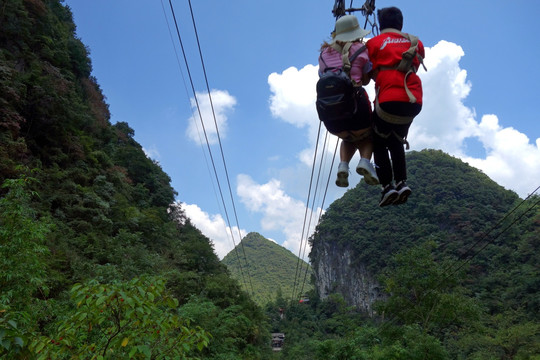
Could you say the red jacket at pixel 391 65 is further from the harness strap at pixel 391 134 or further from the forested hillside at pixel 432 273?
the forested hillside at pixel 432 273

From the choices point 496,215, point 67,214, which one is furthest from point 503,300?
point 67,214

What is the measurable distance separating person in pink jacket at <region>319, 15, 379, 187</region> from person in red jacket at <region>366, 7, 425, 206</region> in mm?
66

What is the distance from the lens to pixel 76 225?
1198cm

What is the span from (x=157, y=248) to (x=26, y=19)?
11654mm

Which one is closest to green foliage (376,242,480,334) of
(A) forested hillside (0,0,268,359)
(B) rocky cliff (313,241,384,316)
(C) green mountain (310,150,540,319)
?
(A) forested hillside (0,0,268,359)

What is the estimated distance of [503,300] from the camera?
30266mm

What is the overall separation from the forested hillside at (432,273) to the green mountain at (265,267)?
16.3m

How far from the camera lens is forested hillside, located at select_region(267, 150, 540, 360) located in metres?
16.5

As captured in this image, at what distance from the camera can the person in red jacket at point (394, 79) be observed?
6.21 ft

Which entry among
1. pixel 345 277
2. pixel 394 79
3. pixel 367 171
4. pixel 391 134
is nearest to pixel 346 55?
pixel 394 79

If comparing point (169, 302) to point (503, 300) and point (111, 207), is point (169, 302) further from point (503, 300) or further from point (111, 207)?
point (503, 300)

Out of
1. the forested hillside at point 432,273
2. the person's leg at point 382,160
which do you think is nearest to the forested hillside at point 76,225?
the person's leg at point 382,160

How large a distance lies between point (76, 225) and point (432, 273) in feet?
55.8

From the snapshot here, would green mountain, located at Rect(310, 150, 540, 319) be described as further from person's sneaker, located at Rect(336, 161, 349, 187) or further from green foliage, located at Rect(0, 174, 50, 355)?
green foliage, located at Rect(0, 174, 50, 355)
